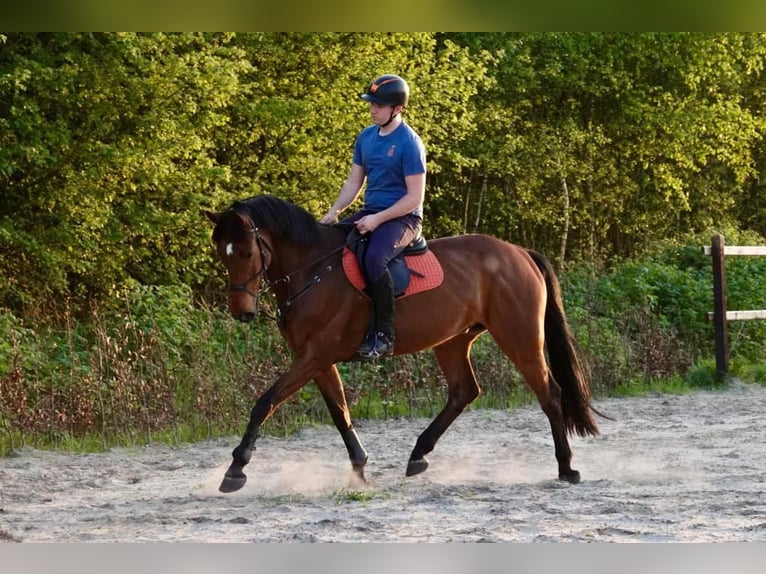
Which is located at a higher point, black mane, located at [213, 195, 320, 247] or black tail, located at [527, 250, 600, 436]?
black mane, located at [213, 195, 320, 247]

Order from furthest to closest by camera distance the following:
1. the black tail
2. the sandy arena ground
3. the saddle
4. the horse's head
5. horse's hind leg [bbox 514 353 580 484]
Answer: the black tail → horse's hind leg [bbox 514 353 580 484] → the saddle → the horse's head → the sandy arena ground

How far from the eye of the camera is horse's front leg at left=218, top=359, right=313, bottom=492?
283 inches

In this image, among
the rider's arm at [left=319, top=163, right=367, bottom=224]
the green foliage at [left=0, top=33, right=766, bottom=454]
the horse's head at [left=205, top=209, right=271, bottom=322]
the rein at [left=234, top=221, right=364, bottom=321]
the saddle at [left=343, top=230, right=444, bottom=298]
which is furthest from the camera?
the green foliage at [left=0, top=33, right=766, bottom=454]

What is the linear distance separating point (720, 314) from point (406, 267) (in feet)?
26.0

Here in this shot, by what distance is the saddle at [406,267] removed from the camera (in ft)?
24.9

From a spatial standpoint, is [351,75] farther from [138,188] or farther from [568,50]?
[568,50]

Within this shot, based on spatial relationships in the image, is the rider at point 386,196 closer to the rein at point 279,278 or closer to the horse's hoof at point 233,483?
the rein at point 279,278

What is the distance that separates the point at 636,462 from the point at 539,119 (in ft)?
71.5

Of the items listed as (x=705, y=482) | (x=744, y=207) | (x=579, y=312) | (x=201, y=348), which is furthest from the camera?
(x=744, y=207)

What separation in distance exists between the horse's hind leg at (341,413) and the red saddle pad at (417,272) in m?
0.65

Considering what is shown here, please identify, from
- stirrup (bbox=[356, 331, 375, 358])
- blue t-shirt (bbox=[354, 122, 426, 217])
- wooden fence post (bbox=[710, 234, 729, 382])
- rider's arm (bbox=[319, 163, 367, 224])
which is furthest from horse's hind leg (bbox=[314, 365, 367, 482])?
wooden fence post (bbox=[710, 234, 729, 382])

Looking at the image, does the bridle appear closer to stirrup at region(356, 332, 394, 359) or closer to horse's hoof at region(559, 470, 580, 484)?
stirrup at region(356, 332, 394, 359)

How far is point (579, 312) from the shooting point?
1498 centimetres
